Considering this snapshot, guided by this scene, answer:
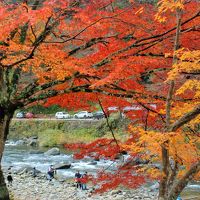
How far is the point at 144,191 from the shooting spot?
61.1 feet

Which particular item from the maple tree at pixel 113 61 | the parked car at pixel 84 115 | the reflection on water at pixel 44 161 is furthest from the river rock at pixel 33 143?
the maple tree at pixel 113 61

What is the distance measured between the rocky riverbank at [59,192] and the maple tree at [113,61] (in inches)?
216

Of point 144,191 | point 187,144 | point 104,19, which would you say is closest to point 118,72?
point 104,19

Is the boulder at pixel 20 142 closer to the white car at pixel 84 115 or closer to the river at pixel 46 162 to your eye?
the river at pixel 46 162

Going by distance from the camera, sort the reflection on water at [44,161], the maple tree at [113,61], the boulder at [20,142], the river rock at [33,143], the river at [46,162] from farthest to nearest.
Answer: the boulder at [20,142], the river rock at [33,143], the reflection on water at [44,161], the river at [46,162], the maple tree at [113,61]

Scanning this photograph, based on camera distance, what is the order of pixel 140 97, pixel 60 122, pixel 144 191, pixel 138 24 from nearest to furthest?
pixel 140 97
pixel 138 24
pixel 144 191
pixel 60 122

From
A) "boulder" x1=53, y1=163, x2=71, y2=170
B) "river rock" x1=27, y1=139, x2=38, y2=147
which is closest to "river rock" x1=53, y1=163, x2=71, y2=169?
"boulder" x1=53, y1=163, x2=71, y2=170

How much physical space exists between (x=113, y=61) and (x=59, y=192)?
398 inches

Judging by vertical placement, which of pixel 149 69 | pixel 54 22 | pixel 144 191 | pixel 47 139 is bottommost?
pixel 144 191

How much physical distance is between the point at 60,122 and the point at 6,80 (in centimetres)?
2597

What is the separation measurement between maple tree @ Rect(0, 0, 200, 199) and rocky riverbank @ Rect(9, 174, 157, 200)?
216 inches

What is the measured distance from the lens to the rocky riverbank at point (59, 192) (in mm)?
16797

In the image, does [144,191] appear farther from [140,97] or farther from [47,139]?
[47,139]

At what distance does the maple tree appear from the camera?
324 inches
